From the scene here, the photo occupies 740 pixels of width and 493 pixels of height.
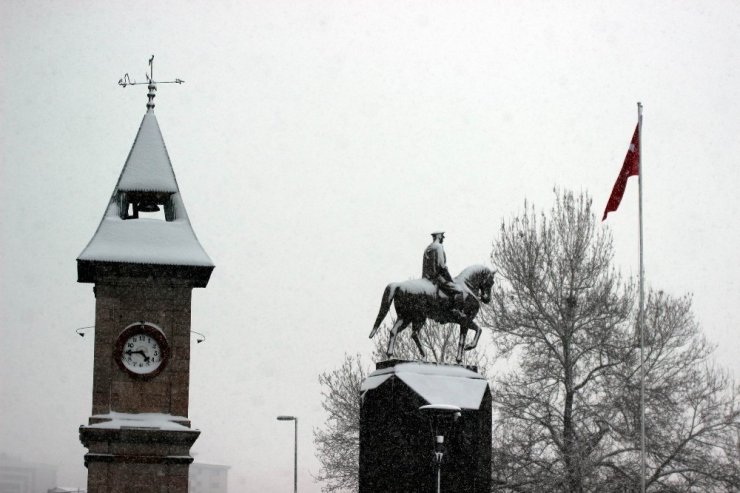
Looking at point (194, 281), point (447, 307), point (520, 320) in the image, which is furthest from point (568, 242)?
point (447, 307)

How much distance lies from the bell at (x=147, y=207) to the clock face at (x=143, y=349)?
12.1 feet

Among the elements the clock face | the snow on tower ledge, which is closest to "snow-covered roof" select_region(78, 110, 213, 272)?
the snow on tower ledge

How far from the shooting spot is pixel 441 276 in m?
28.2

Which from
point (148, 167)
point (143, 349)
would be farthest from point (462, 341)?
point (148, 167)

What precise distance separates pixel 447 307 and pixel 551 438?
51.2 ft

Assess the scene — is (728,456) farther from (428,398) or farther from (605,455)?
(428,398)

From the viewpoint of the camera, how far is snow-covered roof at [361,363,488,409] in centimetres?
2704

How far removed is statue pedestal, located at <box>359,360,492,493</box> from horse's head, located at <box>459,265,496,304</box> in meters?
1.87

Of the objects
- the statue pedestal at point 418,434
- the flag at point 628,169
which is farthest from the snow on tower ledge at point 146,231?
the statue pedestal at point 418,434

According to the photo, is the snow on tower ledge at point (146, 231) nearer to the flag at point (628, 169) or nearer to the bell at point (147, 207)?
the bell at point (147, 207)

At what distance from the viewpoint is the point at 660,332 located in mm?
43438

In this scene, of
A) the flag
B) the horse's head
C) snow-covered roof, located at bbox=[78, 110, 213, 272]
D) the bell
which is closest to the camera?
the horse's head

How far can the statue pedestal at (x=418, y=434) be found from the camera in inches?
1052

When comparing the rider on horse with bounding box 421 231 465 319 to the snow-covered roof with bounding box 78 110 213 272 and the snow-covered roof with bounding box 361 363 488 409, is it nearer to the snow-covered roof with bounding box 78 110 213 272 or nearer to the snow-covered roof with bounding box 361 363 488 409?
the snow-covered roof with bounding box 361 363 488 409
